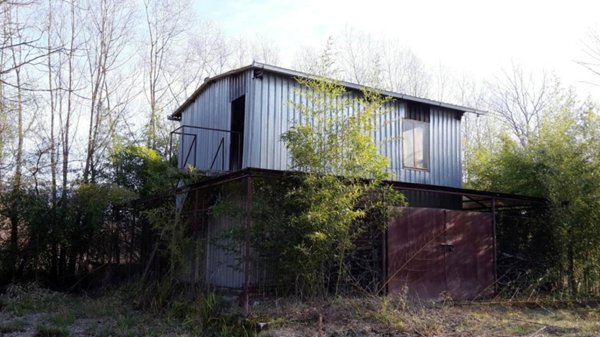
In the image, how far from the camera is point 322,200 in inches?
362

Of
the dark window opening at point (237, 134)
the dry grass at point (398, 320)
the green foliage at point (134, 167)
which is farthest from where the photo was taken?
the green foliage at point (134, 167)

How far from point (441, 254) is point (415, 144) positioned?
14.1 ft

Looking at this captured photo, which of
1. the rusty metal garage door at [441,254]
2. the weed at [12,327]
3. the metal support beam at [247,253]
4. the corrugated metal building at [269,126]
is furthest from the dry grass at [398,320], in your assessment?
the weed at [12,327]

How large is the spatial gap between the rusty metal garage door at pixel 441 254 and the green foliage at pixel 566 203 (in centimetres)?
168

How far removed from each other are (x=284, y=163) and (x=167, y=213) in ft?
9.16

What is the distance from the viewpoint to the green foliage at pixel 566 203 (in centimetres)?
1224

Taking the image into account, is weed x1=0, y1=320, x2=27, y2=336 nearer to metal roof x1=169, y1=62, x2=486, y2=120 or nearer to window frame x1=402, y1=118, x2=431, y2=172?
metal roof x1=169, y1=62, x2=486, y2=120

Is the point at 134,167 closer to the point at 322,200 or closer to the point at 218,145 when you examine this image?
the point at 218,145

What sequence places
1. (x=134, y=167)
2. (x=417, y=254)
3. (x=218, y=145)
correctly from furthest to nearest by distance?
(x=134, y=167), (x=218, y=145), (x=417, y=254)

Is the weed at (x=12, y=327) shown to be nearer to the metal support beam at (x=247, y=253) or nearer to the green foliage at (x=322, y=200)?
the metal support beam at (x=247, y=253)

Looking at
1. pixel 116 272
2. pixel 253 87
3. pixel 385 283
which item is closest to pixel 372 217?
pixel 385 283

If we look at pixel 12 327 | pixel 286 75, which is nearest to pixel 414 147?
pixel 286 75

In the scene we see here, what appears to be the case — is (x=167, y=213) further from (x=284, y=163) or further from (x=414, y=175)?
(x=414, y=175)

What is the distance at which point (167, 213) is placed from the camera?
11.5 metres
